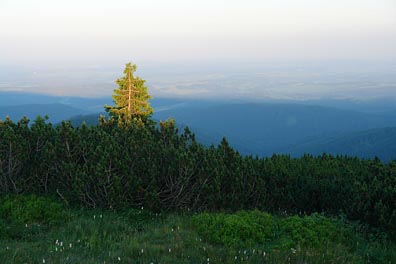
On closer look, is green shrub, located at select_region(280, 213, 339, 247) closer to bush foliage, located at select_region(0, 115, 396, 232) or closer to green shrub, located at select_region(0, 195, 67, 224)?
bush foliage, located at select_region(0, 115, 396, 232)

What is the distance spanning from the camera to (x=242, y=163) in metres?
11.0

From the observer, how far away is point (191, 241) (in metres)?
7.21

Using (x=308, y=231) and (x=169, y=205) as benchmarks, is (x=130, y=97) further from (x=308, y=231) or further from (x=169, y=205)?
(x=308, y=231)

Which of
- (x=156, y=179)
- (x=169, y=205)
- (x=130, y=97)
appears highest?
(x=130, y=97)

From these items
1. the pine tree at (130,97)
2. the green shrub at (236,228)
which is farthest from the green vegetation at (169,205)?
the pine tree at (130,97)

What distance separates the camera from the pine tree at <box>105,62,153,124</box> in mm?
27250

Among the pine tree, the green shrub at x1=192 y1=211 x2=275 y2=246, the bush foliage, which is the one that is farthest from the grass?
the pine tree

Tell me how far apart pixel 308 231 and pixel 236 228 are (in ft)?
4.57

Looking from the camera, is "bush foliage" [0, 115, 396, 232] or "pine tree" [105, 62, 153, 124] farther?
"pine tree" [105, 62, 153, 124]

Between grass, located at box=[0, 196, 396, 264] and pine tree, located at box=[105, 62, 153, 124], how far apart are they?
61.8 feet

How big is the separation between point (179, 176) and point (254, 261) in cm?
398

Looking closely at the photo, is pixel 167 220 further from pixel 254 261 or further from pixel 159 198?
pixel 254 261

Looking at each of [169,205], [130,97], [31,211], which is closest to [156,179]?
[169,205]

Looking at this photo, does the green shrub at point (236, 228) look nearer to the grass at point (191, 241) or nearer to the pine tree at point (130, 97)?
the grass at point (191, 241)
